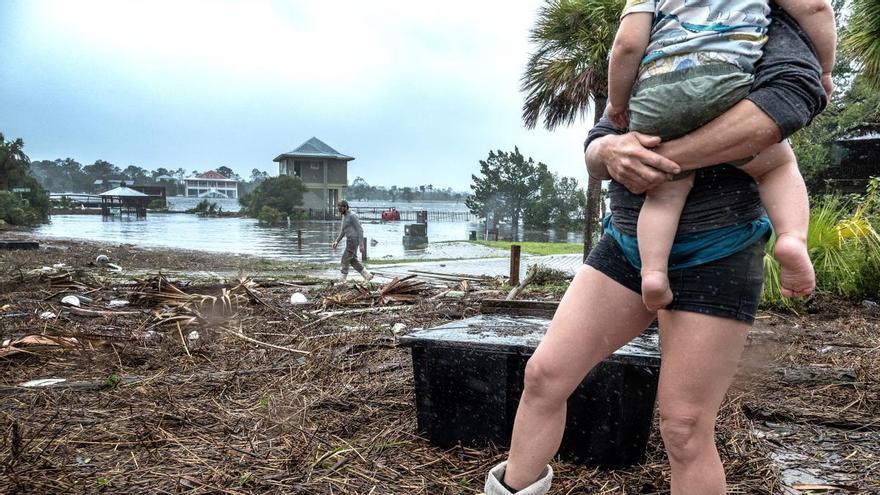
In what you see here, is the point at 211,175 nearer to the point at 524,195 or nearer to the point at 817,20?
the point at 524,195

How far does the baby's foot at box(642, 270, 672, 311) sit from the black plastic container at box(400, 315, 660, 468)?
2.70ft

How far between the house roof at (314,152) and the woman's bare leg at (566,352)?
61319 millimetres

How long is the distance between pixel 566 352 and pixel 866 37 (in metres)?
10.9

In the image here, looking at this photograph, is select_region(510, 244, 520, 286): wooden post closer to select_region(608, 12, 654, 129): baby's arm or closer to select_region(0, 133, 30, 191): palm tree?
select_region(608, 12, 654, 129): baby's arm

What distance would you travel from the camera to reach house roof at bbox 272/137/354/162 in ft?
200

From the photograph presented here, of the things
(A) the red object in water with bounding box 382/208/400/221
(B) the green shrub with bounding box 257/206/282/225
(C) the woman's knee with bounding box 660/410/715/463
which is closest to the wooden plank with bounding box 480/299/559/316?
(C) the woman's knee with bounding box 660/410/715/463

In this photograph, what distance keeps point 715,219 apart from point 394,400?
7.40 feet

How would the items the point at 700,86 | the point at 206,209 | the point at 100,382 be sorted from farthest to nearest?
the point at 206,209 → the point at 100,382 → the point at 700,86

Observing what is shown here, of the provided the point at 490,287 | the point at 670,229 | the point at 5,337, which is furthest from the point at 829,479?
the point at 490,287

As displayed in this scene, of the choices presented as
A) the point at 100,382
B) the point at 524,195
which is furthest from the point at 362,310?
the point at 524,195

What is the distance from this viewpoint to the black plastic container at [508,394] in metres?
2.29

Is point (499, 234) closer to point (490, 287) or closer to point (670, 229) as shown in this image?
point (490, 287)

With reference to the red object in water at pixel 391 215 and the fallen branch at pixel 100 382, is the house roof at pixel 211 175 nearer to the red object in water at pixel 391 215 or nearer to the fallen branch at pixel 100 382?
the red object in water at pixel 391 215

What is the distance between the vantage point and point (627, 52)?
147cm
